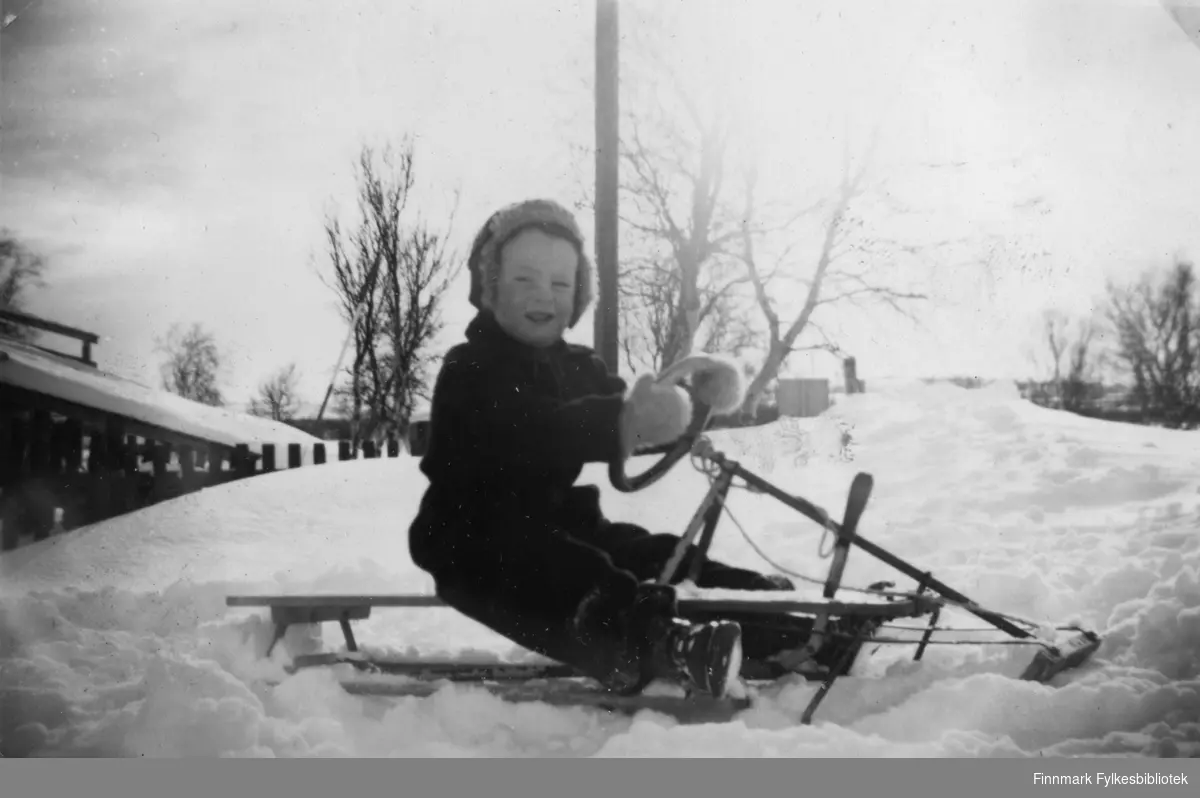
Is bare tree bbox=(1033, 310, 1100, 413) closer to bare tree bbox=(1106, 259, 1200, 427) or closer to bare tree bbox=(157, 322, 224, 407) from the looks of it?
bare tree bbox=(1106, 259, 1200, 427)

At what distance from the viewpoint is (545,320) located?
2.68 meters

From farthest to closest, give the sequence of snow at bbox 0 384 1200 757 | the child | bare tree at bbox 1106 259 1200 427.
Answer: bare tree at bbox 1106 259 1200 427, snow at bbox 0 384 1200 757, the child

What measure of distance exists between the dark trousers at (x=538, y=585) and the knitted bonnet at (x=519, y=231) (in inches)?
29.1

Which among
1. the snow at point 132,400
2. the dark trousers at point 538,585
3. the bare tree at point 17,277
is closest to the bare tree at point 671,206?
the dark trousers at point 538,585

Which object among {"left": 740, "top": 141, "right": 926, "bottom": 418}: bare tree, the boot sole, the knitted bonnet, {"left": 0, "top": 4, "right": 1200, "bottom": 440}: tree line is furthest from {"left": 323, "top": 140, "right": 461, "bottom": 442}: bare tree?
the boot sole

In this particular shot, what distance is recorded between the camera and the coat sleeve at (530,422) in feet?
8.32

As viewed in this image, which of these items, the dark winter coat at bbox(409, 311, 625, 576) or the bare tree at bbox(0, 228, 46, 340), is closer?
the dark winter coat at bbox(409, 311, 625, 576)

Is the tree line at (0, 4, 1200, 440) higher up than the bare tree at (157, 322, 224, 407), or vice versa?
the tree line at (0, 4, 1200, 440)

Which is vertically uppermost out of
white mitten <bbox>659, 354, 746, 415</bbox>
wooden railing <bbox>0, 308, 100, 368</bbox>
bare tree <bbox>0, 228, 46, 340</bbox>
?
bare tree <bbox>0, 228, 46, 340</bbox>

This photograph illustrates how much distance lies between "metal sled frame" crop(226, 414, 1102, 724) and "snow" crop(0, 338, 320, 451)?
59cm

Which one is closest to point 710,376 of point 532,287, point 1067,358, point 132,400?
point 532,287

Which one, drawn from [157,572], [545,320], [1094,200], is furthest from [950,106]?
[157,572]


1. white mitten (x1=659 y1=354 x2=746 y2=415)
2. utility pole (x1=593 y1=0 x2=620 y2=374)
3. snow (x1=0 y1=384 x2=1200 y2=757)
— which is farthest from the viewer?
utility pole (x1=593 y1=0 x2=620 y2=374)

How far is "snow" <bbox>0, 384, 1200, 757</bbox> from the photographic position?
2.49 m
